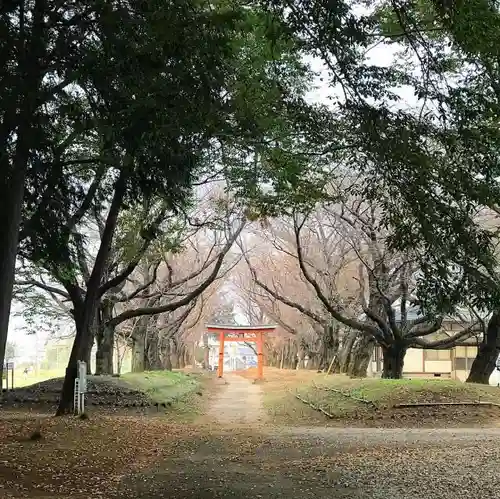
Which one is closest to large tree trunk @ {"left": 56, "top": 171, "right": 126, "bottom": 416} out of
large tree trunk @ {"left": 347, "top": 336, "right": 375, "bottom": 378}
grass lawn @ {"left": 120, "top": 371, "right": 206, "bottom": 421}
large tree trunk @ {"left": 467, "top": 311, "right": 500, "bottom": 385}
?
grass lawn @ {"left": 120, "top": 371, "right": 206, "bottom": 421}

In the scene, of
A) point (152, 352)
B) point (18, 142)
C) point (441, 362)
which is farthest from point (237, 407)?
point (18, 142)

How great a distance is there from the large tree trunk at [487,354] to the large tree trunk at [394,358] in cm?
204

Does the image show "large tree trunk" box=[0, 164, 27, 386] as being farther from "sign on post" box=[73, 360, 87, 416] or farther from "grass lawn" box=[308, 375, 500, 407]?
"grass lawn" box=[308, 375, 500, 407]

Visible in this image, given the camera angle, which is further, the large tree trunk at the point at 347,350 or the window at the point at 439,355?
the window at the point at 439,355

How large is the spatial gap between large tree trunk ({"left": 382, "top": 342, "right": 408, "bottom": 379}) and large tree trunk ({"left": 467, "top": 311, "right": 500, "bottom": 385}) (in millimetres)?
2042

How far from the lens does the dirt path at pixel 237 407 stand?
17.1 metres

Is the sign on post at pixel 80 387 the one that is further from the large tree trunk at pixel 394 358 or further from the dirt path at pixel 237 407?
the large tree trunk at pixel 394 358

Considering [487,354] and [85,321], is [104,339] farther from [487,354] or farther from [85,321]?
[487,354]

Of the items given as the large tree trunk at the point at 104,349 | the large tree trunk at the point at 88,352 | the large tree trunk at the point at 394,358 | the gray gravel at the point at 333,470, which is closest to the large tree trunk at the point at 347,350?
the large tree trunk at the point at 394,358

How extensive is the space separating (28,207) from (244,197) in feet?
19.5

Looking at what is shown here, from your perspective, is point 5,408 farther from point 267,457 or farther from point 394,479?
point 394,479

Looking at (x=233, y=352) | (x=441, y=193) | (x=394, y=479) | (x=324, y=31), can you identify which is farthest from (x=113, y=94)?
(x=233, y=352)

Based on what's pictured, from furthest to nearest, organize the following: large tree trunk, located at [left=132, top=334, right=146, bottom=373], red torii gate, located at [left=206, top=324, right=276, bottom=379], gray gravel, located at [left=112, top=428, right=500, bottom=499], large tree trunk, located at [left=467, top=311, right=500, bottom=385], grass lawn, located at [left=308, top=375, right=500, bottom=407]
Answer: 1. red torii gate, located at [left=206, top=324, right=276, bottom=379]
2. large tree trunk, located at [left=132, top=334, right=146, bottom=373]
3. large tree trunk, located at [left=467, top=311, right=500, bottom=385]
4. grass lawn, located at [left=308, top=375, right=500, bottom=407]
5. gray gravel, located at [left=112, top=428, right=500, bottom=499]

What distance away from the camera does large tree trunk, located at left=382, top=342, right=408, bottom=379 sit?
18.8 meters
